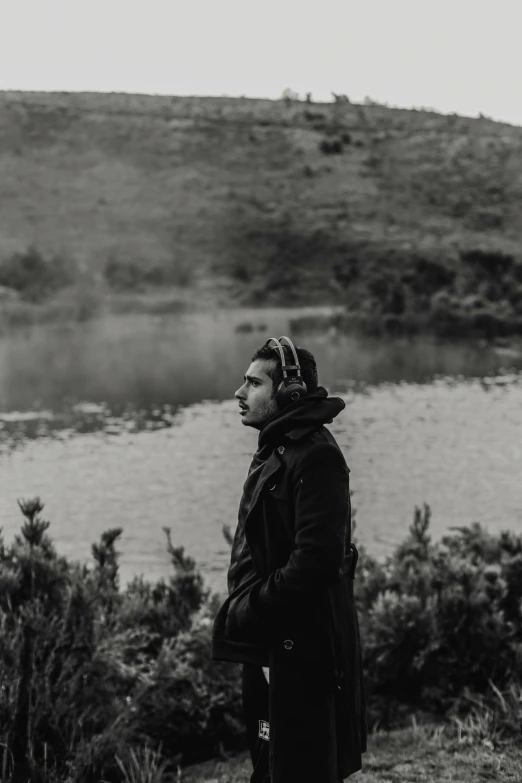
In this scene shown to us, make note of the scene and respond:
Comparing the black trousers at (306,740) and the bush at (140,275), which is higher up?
the bush at (140,275)

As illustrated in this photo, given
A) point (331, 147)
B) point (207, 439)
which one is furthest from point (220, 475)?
point (331, 147)

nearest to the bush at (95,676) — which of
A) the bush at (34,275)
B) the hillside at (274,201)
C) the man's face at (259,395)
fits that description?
the man's face at (259,395)

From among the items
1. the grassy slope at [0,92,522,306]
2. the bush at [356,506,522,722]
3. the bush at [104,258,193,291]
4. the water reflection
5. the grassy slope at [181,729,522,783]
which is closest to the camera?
the grassy slope at [181,729,522,783]

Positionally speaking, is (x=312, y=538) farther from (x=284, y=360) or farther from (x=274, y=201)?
(x=274, y=201)

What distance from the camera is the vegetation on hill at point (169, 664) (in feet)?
15.2

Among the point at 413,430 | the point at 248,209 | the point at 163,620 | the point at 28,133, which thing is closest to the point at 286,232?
the point at 248,209

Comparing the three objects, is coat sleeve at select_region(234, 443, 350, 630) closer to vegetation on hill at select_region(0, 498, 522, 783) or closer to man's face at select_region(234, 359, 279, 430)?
man's face at select_region(234, 359, 279, 430)

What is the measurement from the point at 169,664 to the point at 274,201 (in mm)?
62530

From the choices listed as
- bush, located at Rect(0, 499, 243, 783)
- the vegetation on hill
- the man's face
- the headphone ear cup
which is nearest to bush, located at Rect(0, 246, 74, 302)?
the vegetation on hill

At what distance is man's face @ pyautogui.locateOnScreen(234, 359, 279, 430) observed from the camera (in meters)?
3.14

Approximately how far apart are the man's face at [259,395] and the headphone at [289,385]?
4 cm

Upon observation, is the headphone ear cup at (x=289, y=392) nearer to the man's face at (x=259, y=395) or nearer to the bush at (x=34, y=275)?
the man's face at (x=259, y=395)

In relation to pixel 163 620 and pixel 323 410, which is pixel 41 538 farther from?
pixel 323 410

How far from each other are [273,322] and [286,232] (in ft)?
61.6
